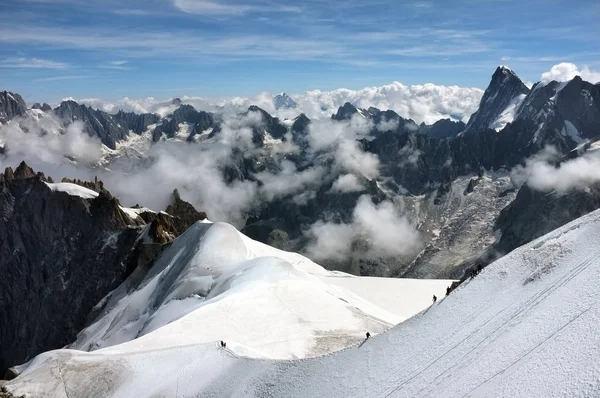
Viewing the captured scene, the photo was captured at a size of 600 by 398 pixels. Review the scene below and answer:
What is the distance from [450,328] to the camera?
34.5m

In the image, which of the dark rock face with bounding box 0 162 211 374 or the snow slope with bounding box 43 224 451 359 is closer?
the snow slope with bounding box 43 224 451 359

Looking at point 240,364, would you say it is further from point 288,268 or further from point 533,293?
point 288,268

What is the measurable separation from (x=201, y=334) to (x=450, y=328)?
37.6m

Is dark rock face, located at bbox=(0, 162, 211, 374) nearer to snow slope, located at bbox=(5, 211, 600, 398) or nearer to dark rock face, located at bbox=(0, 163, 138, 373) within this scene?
dark rock face, located at bbox=(0, 163, 138, 373)

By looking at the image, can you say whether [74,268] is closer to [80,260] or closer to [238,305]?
[80,260]

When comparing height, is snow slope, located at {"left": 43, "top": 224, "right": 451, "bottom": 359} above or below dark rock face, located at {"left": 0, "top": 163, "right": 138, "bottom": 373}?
above

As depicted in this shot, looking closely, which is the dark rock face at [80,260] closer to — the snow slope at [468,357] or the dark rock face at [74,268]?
the dark rock face at [74,268]

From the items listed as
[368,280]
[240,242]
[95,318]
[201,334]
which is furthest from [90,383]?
[95,318]

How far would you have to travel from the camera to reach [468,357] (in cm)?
2998

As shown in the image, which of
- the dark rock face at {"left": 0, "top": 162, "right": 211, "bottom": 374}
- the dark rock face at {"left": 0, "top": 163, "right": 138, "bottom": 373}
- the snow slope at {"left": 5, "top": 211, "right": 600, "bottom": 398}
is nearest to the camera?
the snow slope at {"left": 5, "top": 211, "right": 600, "bottom": 398}

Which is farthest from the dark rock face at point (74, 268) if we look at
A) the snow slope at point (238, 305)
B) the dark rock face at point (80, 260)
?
the snow slope at point (238, 305)

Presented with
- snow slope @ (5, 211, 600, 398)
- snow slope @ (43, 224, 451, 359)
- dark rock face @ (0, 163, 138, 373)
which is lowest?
dark rock face @ (0, 163, 138, 373)

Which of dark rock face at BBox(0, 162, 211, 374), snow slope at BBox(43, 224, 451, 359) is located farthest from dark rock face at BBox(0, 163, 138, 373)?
snow slope at BBox(43, 224, 451, 359)

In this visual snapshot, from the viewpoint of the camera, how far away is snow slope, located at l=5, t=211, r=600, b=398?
81.5ft
